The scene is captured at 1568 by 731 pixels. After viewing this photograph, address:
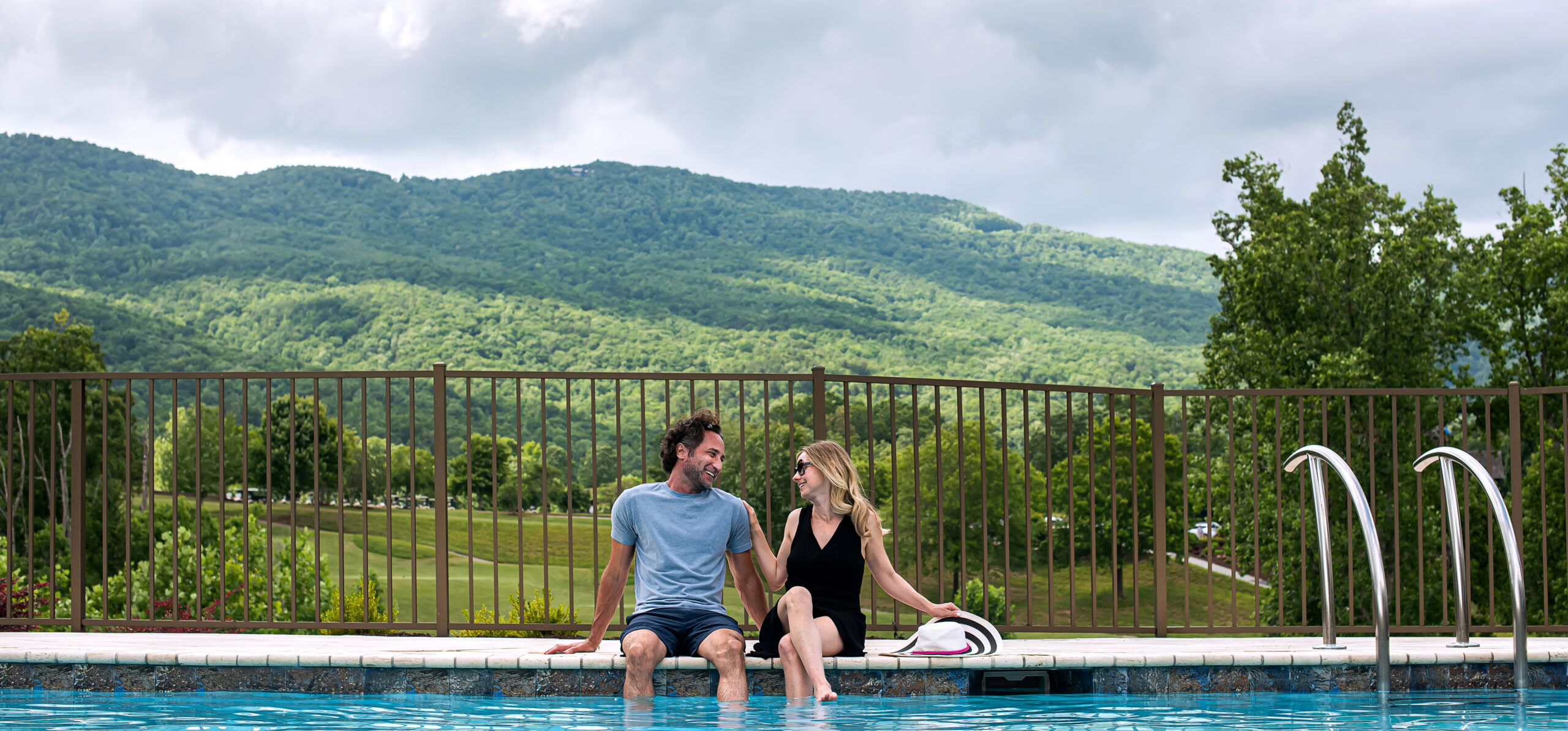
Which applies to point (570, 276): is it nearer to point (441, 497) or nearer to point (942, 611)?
point (441, 497)

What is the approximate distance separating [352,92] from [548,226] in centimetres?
2283

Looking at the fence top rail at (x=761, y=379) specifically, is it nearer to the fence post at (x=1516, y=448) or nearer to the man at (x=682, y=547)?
the fence post at (x=1516, y=448)

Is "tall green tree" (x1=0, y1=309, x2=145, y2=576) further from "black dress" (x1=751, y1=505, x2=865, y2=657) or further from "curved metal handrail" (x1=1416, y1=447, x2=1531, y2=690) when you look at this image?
"curved metal handrail" (x1=1416, y1=447, x2=1531, y2=690)

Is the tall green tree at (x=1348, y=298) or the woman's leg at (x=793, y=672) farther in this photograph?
the tall green tree at (x=1348, y=298)

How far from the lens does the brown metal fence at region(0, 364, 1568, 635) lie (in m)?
5.63

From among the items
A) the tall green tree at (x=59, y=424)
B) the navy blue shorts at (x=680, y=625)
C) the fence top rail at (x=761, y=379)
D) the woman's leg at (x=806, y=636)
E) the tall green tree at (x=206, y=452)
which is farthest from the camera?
the tall green tree at (x=206, y=452)

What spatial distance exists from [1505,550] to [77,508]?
6.01 m

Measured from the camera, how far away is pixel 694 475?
14.9 ft

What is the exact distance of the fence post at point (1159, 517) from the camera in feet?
18.8

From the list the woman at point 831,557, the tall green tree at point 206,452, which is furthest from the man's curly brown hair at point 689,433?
the tall green tree at point 206,452

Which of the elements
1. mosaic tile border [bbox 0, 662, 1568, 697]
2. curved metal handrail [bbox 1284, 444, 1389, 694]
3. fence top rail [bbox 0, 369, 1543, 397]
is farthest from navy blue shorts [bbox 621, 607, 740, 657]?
curved metal handrail [bbox 1284, 444, 1389, 694]

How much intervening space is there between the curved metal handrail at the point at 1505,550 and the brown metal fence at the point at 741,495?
0.38 meters

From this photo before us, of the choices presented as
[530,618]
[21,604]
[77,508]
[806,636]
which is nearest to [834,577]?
[806,636]

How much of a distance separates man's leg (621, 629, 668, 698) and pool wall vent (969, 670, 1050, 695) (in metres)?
1.14
